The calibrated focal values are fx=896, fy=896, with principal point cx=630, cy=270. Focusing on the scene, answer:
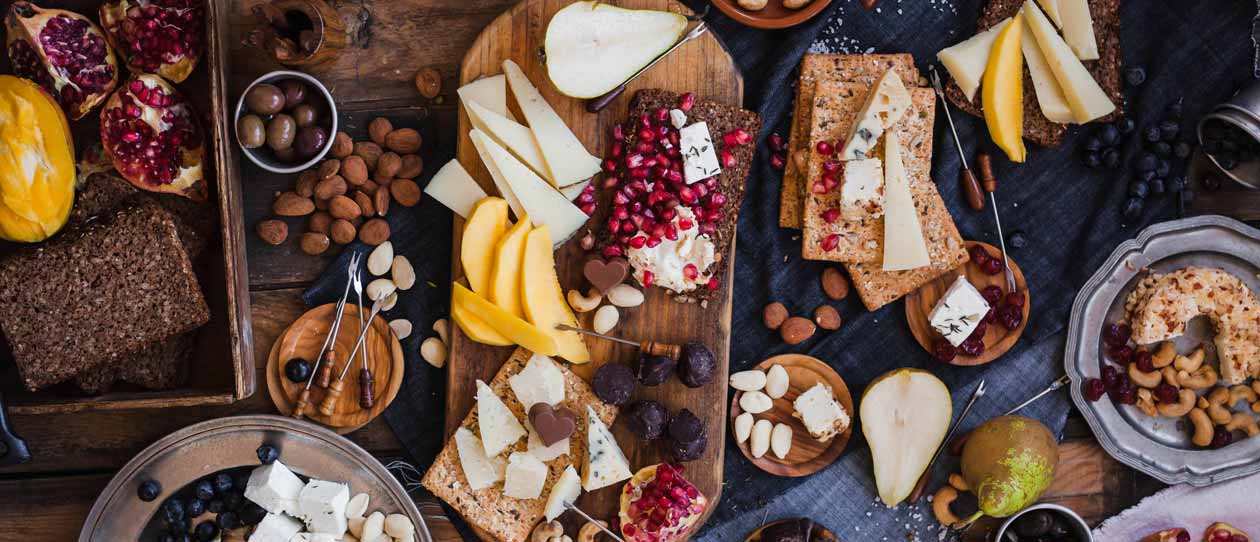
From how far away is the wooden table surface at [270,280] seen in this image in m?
3.21

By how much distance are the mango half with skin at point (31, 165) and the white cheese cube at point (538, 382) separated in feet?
5.15

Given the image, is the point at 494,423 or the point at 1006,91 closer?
the point at 494,423

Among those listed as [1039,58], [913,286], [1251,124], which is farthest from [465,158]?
[1251,124]

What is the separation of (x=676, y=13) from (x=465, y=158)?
895 millimetres

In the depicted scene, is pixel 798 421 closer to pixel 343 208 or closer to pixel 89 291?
pixel 343 208

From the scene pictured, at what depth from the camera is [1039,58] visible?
127 inches

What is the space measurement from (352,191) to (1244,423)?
334cm

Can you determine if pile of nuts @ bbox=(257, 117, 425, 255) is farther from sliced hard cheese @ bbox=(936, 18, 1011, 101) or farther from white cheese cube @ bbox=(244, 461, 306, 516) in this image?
sliced hard cheese @ bbox=(936, 18, 1011, 101)

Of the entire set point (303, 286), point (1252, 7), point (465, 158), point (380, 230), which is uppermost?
point (1252, 7)

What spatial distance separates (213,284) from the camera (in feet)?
10.3

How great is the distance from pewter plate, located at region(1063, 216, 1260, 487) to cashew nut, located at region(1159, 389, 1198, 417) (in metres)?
0.07

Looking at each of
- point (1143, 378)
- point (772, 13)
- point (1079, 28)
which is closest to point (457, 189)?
point (772, 13)

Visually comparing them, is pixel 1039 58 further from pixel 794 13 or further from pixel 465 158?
→ pixel 465 158

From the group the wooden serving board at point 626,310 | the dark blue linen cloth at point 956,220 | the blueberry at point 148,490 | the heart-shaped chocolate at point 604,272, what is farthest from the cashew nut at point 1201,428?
the blueberry at point 148,490
